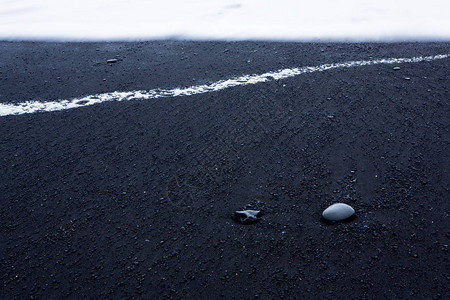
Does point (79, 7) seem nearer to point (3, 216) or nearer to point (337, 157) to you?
point (3, 216)

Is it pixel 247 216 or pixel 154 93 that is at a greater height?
pixel 154 93

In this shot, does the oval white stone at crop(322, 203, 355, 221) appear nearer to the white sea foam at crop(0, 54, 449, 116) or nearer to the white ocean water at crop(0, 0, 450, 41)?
the white sea foam at crop(0, 54, 449, 116)

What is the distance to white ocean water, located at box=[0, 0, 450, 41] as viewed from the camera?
4.00 metres

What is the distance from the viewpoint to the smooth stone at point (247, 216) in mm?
1818

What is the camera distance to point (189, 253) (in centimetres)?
168

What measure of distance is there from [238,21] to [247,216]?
11.1 feet

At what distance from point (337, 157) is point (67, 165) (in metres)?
1.78

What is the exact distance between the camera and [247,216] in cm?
183

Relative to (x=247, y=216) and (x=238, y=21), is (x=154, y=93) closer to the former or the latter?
(x=247, y=216)

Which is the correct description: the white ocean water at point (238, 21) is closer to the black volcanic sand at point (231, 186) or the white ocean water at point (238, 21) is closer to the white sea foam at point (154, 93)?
the black volcanic sand at point (231, 186)

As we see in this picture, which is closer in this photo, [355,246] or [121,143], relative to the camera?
[355,246]

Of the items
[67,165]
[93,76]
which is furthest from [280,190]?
[93,76]

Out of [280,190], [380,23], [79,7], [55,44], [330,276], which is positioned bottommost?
[330,276]

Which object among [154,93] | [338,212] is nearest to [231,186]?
[338,212]
